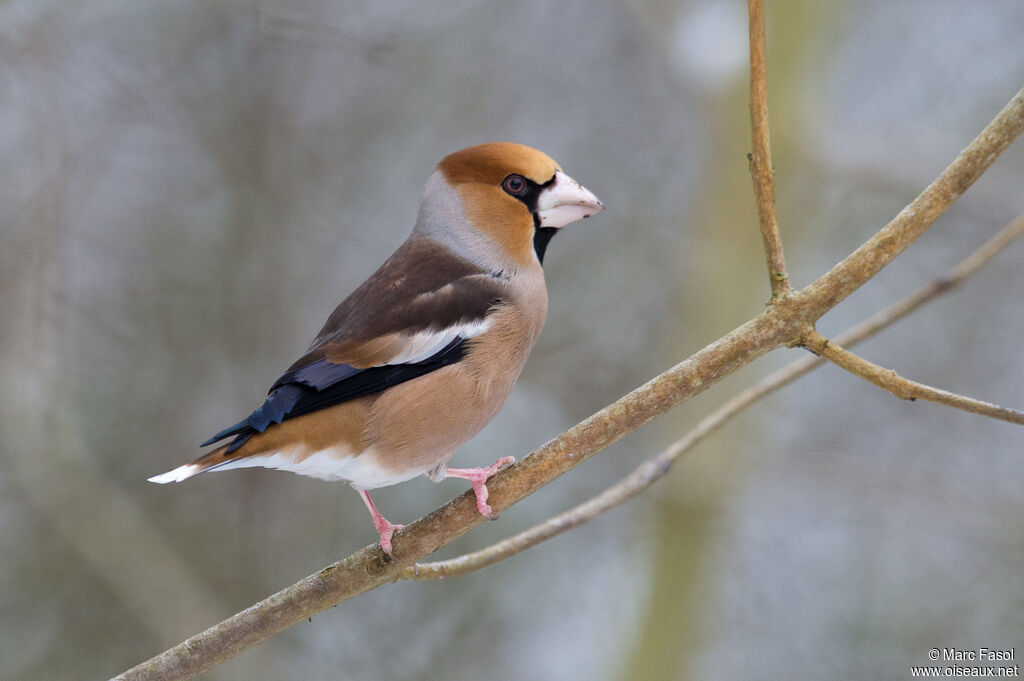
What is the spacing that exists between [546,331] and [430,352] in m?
3.24

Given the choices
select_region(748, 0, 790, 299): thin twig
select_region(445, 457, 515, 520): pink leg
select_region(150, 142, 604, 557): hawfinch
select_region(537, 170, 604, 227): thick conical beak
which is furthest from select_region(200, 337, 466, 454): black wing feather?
select_region(748, 0, 790, 299): thin twig

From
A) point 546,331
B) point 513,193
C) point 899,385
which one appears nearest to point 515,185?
point 513,193

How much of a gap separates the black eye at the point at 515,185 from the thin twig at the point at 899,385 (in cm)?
73

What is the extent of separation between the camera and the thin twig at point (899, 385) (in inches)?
69.8

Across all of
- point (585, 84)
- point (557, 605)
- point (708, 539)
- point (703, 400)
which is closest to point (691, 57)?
point (585, 84)

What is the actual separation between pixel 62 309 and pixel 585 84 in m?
3.15

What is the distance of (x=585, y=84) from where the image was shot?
19.0 ft

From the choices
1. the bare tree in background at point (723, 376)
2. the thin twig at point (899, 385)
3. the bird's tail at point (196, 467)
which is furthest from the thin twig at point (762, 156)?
the bird's tail at point (196, 467)

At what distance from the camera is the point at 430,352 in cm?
213

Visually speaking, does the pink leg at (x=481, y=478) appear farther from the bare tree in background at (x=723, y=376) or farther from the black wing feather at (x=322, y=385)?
the black wing feather at (x=322, y=385)

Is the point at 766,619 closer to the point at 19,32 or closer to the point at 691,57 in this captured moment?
the point at 691,57

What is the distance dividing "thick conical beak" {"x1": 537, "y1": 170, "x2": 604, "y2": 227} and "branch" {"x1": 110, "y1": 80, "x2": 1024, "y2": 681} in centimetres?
43

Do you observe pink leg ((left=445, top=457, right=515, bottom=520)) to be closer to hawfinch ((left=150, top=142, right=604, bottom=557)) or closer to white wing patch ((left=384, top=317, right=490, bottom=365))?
hawfinch ((left=150, top=142, right=604, bottom=557))

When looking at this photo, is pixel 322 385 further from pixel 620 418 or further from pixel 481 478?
pixel 620 418
